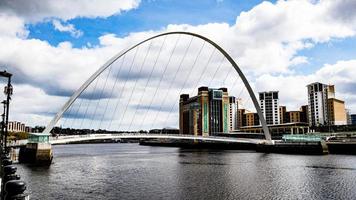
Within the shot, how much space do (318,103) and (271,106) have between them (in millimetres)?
28988

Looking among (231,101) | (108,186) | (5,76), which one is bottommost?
(108,186)

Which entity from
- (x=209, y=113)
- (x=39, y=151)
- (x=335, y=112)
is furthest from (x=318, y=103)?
(x=39, y=151)

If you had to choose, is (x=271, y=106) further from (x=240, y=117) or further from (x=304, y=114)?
(x=240, y=117)

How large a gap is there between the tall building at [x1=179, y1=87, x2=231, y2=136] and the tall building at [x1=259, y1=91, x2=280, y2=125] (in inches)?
747

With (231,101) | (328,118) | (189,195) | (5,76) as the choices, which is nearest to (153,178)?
(189,195)

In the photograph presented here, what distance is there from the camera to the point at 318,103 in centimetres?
14338

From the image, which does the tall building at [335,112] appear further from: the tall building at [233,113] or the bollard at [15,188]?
the bollard at [15,188]

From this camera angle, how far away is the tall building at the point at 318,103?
467 ft

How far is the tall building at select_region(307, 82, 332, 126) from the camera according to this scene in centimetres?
14225

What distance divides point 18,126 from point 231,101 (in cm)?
11697

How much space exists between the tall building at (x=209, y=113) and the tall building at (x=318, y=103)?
41.0 metres

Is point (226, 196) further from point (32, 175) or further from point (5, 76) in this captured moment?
point (32, 175)

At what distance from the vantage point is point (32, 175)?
100 ft

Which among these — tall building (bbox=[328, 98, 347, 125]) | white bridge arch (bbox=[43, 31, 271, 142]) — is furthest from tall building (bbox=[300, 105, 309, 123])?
white bridge arch (bbox=[43, 31, 271, 142])
